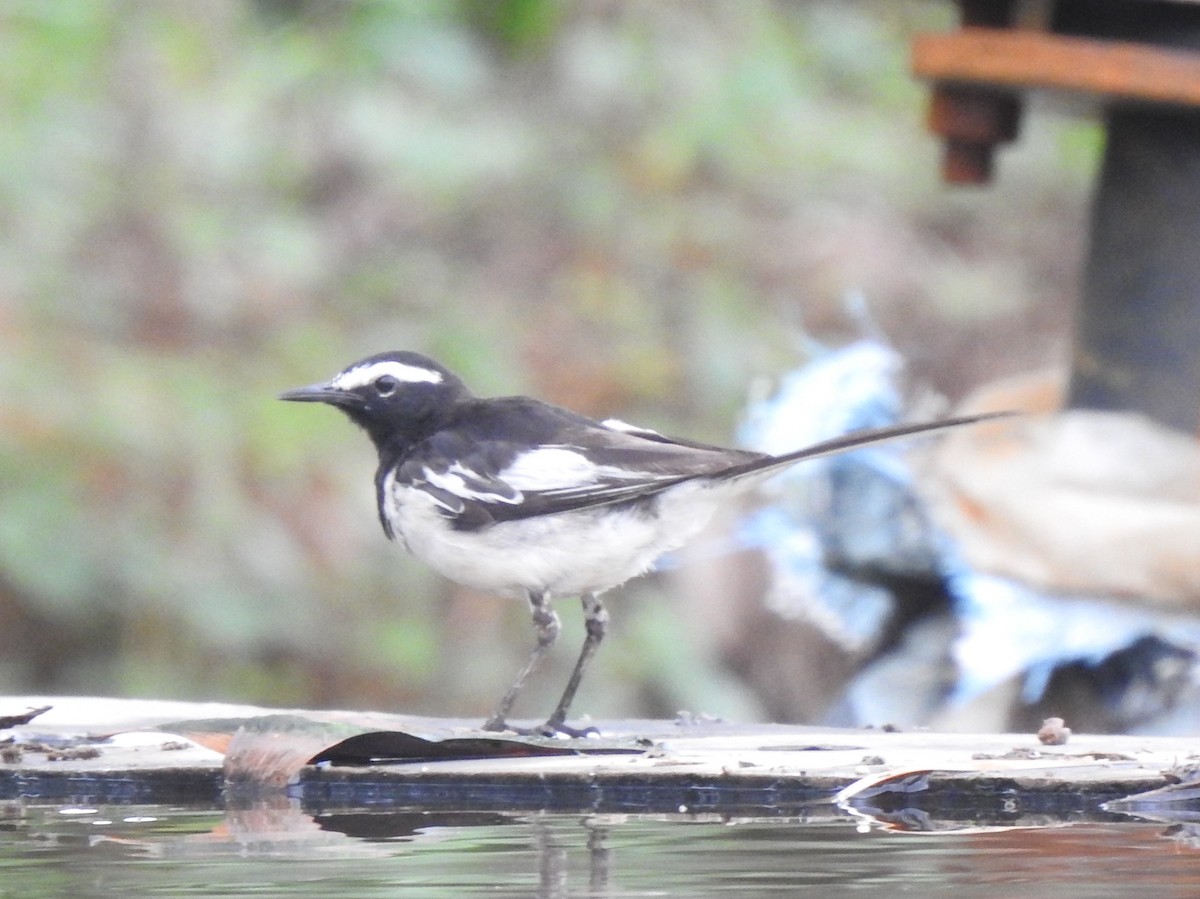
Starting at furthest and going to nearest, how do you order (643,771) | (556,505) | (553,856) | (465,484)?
1. (465,484)
2. (556,505)
3. (643,771)
4. (553,856)

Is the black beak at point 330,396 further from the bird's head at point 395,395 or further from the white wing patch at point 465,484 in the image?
the white wing patch at point 465,484

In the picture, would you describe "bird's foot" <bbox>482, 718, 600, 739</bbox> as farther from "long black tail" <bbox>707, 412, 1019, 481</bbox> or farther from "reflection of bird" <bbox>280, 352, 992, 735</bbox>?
"long black tail" <bbox>707, 412, 1019, 481</bbox>

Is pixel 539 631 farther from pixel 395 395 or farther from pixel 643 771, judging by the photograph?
pixel 643 771

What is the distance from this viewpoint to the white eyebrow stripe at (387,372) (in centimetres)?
455

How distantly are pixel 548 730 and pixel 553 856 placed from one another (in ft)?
3.55

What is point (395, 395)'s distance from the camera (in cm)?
457

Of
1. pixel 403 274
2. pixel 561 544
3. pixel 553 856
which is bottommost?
pixel 553 856

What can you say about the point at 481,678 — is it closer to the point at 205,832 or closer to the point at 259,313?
the point at 259,313

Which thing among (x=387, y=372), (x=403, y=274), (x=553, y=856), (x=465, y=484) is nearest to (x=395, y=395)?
(x=387, y=372)

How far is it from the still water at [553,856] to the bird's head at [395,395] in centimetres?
159

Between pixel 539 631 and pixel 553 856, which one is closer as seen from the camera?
pixel 553 856

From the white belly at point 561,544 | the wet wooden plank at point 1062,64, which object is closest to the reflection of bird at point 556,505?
the white belly at point 561,544

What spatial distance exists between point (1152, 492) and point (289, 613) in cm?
396

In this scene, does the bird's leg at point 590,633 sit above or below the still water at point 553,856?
above
